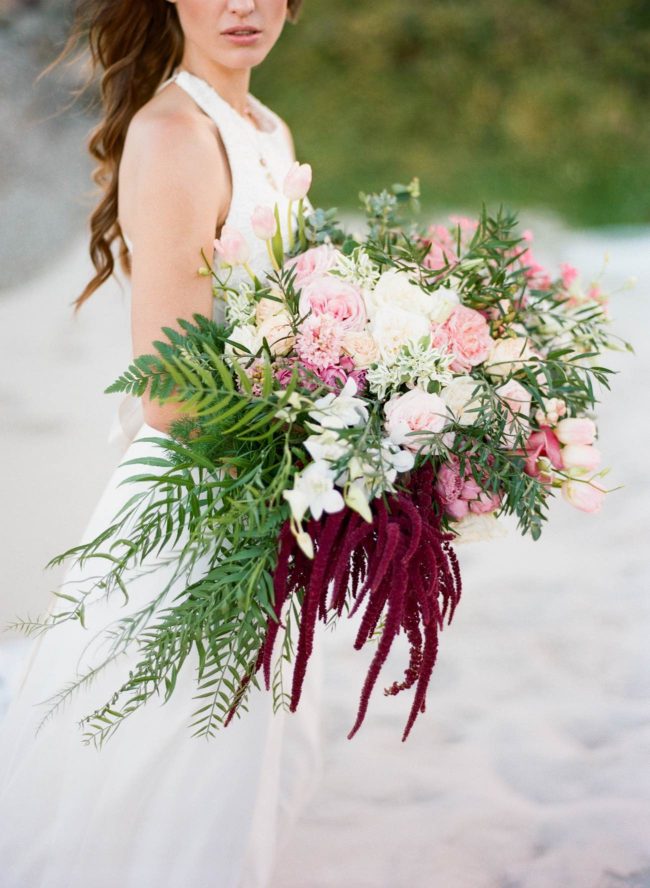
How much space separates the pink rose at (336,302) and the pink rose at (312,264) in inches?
1.1

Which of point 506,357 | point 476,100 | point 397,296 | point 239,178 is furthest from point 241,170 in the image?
point 476,100

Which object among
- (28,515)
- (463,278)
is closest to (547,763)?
(463,278)

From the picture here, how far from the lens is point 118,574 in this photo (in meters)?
1.10

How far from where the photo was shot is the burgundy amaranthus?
969 millimetres

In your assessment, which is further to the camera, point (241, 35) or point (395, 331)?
point (241, 35)

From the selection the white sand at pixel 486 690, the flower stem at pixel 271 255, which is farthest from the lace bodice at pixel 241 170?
the white sand at pixel 486 690

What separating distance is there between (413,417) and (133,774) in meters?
0.63

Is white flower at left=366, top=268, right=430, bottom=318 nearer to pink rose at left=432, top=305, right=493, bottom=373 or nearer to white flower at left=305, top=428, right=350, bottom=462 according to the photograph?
pink rose at left=432, top=305, right=493, bottom=373

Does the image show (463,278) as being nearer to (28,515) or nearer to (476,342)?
(476,342)

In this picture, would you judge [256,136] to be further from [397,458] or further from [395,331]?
[397,458]

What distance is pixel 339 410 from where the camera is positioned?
3.41ft

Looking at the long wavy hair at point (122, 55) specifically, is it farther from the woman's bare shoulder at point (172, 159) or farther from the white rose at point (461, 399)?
the white rose at point (461, 399)

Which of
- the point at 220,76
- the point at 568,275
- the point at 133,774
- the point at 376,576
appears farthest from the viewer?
the point at 568,275

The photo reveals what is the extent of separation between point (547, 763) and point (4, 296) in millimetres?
2911
